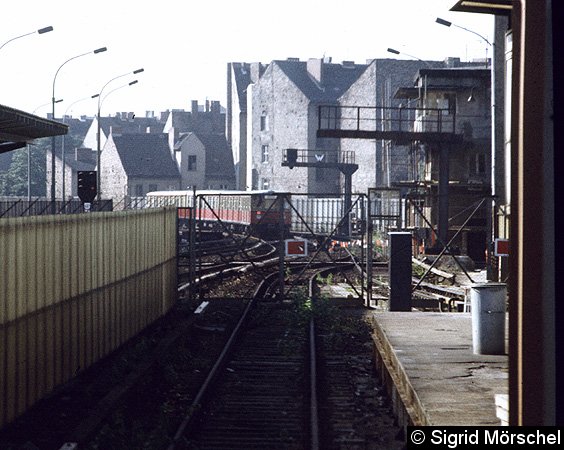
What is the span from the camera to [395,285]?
1862cm

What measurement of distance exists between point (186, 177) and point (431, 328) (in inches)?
2795

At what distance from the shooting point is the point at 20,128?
11.9 metres

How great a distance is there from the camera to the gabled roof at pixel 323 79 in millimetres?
72006

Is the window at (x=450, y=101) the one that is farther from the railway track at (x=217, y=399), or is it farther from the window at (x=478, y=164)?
the railway track at (x=217, y=399)

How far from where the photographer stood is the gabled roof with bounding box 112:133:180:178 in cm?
8062

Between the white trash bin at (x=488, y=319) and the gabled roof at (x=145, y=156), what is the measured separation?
70.0 meters

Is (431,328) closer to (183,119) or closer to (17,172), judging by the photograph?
(17,172)

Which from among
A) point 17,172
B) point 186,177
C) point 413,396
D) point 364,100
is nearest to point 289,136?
point 364,100

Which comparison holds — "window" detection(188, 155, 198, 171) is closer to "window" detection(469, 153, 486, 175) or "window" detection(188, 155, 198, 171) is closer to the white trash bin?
"window" detection(469, 153, 486, 175)

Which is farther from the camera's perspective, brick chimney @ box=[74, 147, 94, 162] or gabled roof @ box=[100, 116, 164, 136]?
gabled roof @ box=[100, 116, 164, 136]

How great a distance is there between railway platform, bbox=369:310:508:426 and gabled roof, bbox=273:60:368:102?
58.2 meters

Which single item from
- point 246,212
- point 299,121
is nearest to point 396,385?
point 246,212

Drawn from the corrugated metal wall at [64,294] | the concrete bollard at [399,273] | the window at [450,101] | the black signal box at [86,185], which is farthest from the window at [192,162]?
the corrugated metal wall at [64,294]

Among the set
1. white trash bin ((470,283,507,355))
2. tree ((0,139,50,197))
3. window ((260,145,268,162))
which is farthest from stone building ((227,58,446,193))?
white trash bin ((470,283,507,355))
